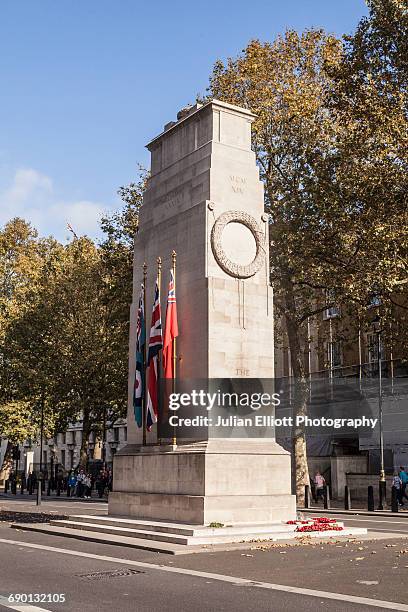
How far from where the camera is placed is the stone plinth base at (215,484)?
58.5ft

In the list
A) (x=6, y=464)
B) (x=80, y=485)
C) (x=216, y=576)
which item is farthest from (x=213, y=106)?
(x=6, y=464)

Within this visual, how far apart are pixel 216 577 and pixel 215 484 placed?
6329 mm

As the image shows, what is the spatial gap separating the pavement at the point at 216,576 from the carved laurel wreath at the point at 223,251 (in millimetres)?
7393

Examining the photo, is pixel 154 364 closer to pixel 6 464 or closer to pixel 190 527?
pixel 190 527

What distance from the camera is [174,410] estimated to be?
20.2m

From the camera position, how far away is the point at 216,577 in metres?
11.7

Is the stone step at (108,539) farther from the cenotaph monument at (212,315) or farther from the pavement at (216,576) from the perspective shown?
the cenotaph monument at (212,315)

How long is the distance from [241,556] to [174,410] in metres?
6.44

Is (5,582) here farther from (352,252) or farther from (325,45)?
(325,45)

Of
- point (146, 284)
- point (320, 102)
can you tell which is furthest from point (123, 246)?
point (146, 284)

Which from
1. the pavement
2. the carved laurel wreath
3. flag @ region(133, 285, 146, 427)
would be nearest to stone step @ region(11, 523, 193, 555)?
the pavement

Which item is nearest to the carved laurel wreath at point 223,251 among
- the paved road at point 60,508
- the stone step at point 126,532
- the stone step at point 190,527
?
the stone step at point 190,527

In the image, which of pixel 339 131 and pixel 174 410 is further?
pixel 339 131

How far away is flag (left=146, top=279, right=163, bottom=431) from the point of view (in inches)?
800
